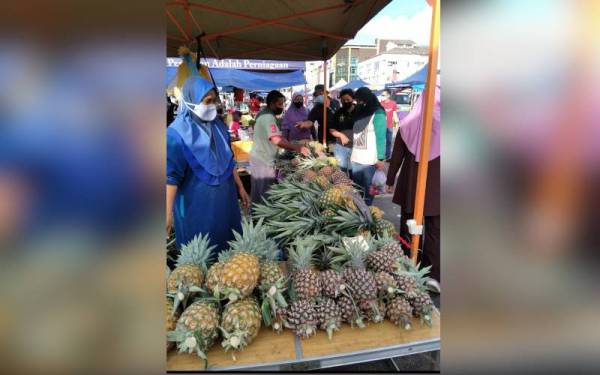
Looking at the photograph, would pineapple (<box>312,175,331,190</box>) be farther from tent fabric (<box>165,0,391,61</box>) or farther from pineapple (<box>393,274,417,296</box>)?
tent fabric (<box>165,0,391,61</box>)

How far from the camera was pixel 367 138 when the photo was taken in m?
5.21

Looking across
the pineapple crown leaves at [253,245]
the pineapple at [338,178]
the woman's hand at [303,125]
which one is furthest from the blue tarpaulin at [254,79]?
the pineapple crown leaves at [253,245]

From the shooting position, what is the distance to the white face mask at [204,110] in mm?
2424

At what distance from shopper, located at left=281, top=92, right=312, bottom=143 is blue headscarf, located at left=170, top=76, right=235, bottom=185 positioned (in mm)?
3205

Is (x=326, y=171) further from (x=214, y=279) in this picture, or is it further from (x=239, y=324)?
(x=239, y=324)

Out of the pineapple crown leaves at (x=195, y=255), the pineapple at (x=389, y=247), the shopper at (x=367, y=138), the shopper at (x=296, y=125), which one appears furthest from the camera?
the shopper at (x=296, y=125)

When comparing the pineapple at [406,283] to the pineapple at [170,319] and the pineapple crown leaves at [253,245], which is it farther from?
the pineapple at [170,319]

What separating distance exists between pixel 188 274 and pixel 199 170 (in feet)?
3.52

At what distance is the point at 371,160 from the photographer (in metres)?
5.27

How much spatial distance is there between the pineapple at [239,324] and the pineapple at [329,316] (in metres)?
0.25
